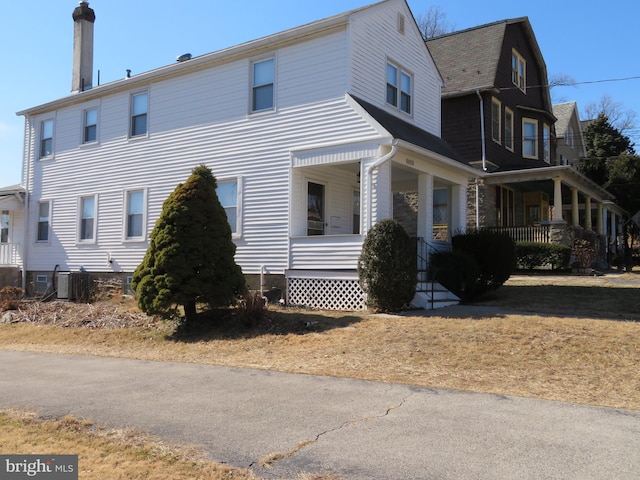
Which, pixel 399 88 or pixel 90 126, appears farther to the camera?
pixel 90 126

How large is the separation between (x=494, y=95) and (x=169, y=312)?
17892 millimetres

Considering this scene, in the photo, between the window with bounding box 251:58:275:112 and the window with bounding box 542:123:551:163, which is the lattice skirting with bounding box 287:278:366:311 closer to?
the window with bounding box 251:58:275:112

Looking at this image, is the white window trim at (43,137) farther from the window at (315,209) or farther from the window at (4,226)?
the window at (315,209)

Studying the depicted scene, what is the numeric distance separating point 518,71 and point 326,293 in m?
18.4

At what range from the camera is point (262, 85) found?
14.8 m

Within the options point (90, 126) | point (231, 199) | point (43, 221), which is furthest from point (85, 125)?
point (231, 199)

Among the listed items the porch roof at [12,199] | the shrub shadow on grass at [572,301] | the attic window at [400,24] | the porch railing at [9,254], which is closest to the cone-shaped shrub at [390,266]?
the shrub shadow on grass at [572,301]

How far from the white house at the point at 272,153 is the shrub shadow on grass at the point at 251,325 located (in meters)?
1.58

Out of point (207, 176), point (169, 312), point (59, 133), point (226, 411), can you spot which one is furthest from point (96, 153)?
point (226, 411)

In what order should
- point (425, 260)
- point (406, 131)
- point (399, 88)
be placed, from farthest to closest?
1. point (399, 88)
2. point (406, 131)
3. point (425, 260)

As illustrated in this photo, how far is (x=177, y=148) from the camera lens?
16266 millimetres

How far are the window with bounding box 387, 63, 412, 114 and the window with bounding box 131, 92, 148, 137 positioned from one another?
24.9 feet

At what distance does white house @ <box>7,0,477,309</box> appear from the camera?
13227mm

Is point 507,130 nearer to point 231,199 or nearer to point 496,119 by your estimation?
point 496,119
